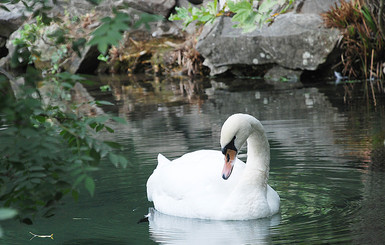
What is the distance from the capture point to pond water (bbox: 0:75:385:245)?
448 cm

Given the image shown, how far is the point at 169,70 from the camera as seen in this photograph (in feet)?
65.6

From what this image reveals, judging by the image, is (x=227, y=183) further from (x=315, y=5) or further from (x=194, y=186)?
(x=315, y=5)

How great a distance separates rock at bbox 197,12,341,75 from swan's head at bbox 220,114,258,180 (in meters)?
10.0

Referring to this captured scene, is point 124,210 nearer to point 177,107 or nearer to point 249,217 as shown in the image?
point 249,217

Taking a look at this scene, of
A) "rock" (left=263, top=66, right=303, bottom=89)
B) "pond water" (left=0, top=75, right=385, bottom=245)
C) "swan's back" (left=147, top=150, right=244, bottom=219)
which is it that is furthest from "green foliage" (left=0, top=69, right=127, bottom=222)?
"rock" (left=263, top=66, right=303, bottom=89)

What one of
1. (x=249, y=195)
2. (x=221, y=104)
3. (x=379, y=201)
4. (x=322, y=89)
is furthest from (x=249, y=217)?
(x=322, y=89)

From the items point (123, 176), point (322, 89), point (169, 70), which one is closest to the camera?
point (123, 176)

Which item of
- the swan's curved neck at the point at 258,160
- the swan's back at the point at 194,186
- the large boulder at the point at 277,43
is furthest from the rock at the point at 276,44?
the swan's curved neck at the point at 258,160

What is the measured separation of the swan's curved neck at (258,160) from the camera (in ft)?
15.8

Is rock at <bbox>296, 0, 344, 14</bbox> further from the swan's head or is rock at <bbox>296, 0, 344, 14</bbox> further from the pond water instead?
the swan's head

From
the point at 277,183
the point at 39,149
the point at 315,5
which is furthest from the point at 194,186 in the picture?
the point at 315,5

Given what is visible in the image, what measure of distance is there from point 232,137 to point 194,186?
67cm

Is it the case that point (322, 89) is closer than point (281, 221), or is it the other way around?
point (281, 221)

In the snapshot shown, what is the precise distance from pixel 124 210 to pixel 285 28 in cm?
1065
